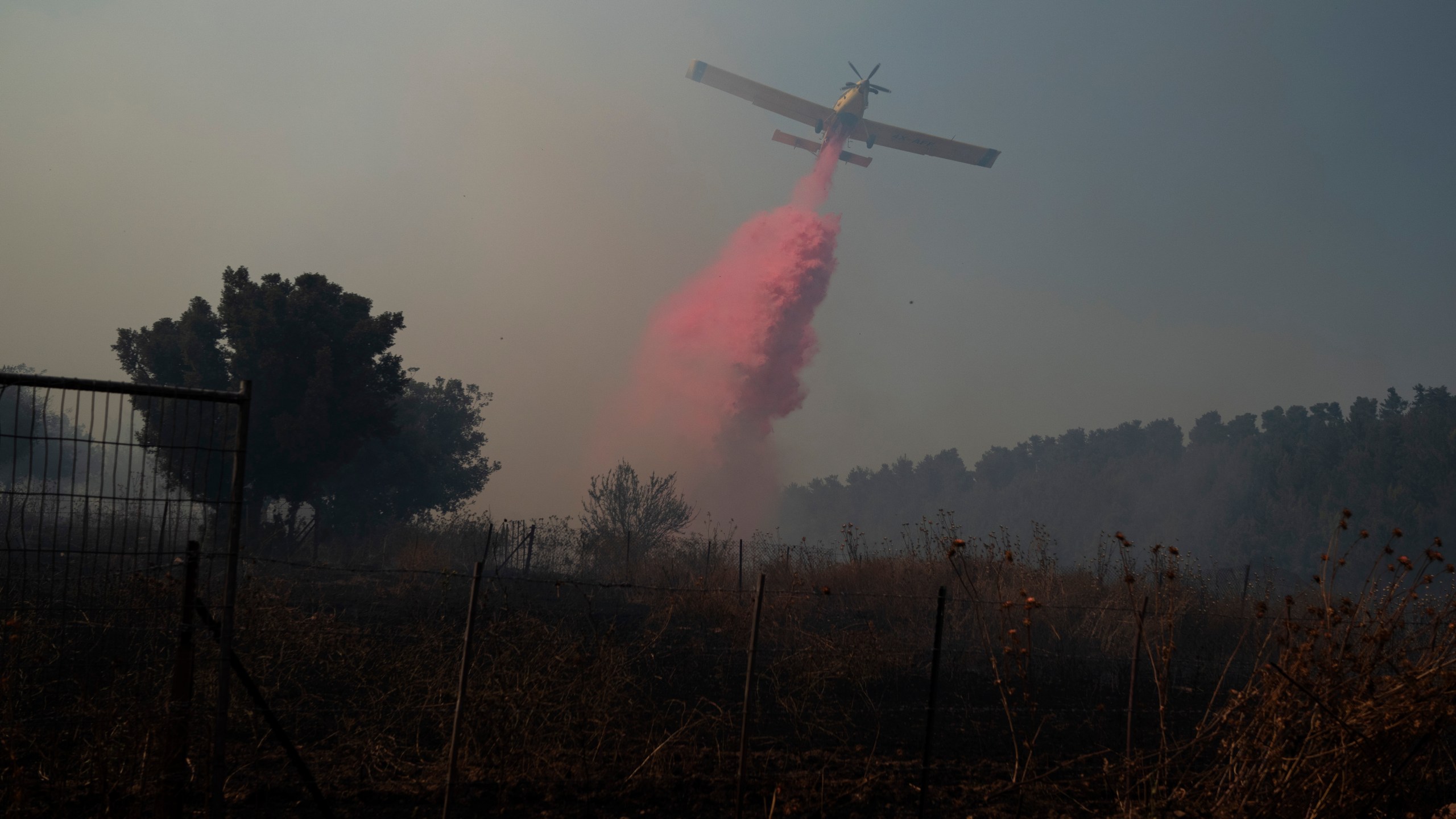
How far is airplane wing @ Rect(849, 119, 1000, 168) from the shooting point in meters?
35.1

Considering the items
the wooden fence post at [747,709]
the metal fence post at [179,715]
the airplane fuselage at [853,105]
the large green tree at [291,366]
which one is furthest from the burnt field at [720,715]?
the airplane fuselage at [853,105]

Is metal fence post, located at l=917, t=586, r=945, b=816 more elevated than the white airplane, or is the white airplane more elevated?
the white airplane

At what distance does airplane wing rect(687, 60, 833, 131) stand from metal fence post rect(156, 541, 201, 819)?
32.9 m

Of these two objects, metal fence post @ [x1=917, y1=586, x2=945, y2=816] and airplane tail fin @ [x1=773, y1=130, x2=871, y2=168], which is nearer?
metal fence post @ [x1=917, y1=586, x2=945, y2=816]

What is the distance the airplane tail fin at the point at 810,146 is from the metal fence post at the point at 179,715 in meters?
28.6

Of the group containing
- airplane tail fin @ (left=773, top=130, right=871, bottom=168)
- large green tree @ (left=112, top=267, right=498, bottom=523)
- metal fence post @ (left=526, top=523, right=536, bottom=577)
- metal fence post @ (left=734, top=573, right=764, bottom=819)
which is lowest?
metal fence post @ (left=526, top=523, right=536, bottom=577)

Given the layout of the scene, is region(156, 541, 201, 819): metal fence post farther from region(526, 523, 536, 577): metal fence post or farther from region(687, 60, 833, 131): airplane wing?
region(687, 60, 833, 131): airplane wing

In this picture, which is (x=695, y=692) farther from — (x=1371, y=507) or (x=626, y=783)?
(x=1371, y=507)

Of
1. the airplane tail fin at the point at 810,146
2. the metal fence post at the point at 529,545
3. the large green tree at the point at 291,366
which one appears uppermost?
the airplane tail fin at the point at 810,146

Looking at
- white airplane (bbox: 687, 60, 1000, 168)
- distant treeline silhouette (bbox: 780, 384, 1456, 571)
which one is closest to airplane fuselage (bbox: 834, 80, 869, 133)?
white airplane (bbox: 687, 60, 1000, 168)

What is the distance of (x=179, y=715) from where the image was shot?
178 inches

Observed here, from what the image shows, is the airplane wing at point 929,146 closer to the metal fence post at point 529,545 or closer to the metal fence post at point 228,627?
the metal fence post at point 529,545

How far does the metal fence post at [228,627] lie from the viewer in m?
4.31

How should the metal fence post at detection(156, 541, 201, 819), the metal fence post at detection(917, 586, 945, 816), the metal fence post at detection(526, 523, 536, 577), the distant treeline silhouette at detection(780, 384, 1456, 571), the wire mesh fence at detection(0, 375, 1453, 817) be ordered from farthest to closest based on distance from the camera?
the distant treeline silhouette at detection(780, 384, 1456, 571) < the metal fence post at detection(526, 523, 536, 577) < the metal fence post at detection(917, 586, 945, 816) < the wire mesh fence at detection(0, 375, 1453, 817) < the metal fence post at detection(156, 541, 201, 819)
